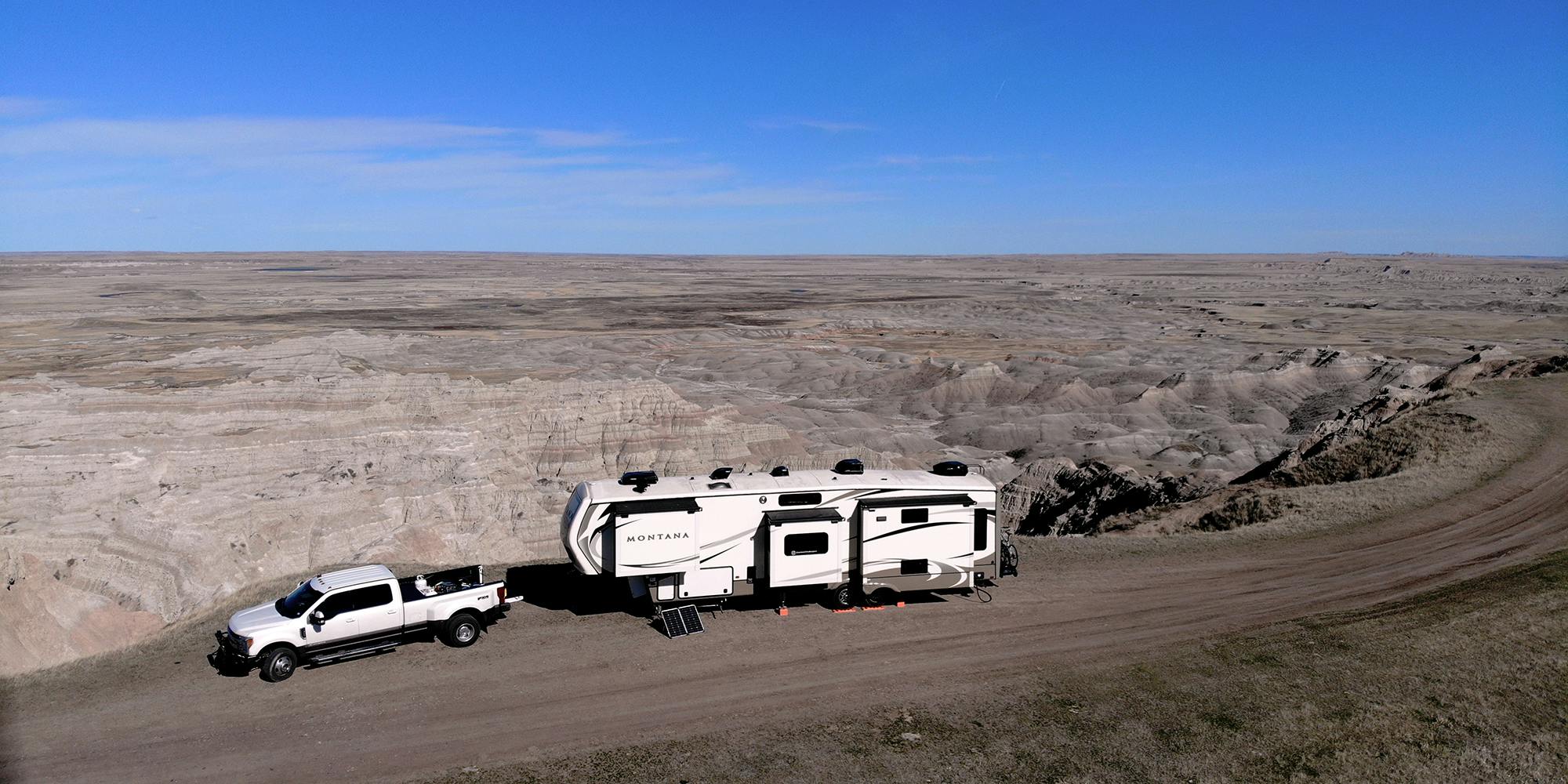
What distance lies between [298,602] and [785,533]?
8860 millimetres

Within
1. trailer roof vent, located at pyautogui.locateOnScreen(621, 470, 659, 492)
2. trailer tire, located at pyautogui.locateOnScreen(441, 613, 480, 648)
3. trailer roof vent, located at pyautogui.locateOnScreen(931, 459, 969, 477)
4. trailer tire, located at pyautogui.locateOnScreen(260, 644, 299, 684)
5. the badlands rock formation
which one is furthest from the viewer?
the badlands rock formation

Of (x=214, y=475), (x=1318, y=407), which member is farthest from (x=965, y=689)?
(x=1318, y=407)

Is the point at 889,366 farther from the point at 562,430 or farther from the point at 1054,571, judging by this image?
the point at 1054,571

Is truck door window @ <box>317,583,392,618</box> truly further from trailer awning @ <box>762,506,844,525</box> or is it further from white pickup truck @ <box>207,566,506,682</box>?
trailer awning @ <box>762,506,844,525</box>

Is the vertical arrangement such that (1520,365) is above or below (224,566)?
above

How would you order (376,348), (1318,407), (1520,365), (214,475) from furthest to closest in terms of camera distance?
(376,348) → (1318,407) → (1520,365) → (214,475)

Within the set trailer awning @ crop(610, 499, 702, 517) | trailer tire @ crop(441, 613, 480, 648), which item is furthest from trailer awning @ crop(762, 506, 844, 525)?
trailer tire @ crop(441, 613, 480, 648)

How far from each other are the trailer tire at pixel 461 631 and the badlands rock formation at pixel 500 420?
8.35m

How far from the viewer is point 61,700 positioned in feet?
52.7

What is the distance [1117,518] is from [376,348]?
80.3 meters

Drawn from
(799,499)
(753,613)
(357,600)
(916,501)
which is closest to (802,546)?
(799,499)

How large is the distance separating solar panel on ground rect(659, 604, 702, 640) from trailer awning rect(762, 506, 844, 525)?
229cm

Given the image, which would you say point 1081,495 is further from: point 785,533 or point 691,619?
point 691,619

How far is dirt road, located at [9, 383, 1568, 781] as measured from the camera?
14172mm
